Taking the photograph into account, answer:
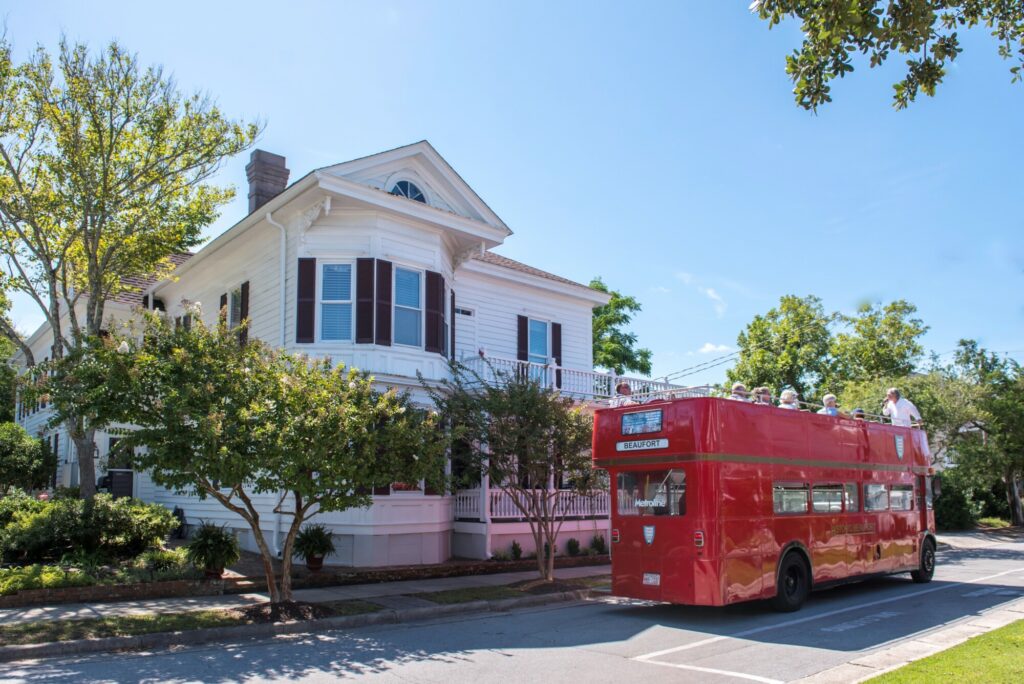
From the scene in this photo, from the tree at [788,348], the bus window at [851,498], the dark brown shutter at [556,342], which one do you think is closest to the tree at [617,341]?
the tree at [788,348]

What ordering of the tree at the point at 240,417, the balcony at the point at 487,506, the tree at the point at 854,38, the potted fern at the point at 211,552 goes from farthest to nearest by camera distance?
the balcony at the point at 487,506 → the potted fern at the point at 211,552 → the tree at the point at 240,417 → the tree at the point at 854,38

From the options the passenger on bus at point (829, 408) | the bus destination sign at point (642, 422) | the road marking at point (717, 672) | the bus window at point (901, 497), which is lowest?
the road marking at point (717, 672)

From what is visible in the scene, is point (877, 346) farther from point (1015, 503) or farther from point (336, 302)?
point (336, 302)

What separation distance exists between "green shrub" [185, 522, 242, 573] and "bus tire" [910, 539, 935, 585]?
1335 centimetres

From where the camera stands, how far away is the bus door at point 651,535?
38.1 feet

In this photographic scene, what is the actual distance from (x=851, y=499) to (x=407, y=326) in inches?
395

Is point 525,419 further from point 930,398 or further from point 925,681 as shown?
point 930,398

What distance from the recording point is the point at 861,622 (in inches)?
443

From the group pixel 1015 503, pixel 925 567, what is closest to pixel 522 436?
pixel 925 567

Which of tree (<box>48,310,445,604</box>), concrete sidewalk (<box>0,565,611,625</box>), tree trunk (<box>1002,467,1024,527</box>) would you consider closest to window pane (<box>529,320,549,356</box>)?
concrete sidewalk (<box>0,565,611,625</box>)

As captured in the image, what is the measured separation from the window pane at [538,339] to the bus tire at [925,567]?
1192cm

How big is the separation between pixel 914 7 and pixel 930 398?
2589cm

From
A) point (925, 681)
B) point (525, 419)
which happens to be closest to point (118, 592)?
point (525, 419)

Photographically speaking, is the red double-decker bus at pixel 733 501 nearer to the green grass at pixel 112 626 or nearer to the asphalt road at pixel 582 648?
the asphalt road at pixel 582 648
